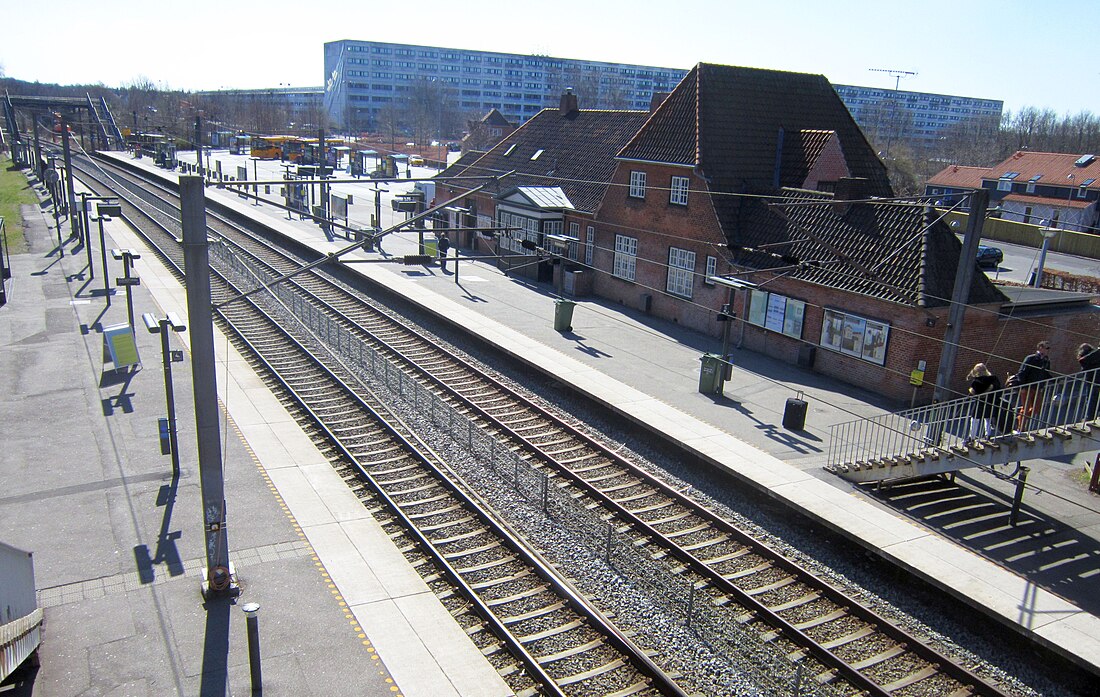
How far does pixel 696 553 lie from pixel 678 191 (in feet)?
61.3

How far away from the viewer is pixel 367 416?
19.8 metres

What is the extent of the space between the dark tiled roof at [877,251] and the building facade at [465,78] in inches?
5510

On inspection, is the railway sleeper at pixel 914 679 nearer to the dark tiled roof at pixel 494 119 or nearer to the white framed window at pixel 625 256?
the white framed window at pixel 625 256

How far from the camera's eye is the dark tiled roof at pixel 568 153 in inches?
1492

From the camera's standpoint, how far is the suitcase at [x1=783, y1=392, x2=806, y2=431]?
1947 centimetres

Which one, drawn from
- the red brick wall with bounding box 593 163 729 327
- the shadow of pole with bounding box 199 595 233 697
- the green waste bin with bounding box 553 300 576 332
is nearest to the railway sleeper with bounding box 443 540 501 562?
the shadow of pole with bounding box 199 595 233 697

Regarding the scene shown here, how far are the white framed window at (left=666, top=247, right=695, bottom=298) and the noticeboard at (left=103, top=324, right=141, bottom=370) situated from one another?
1853 cm

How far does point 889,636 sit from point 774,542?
2911 millimetres

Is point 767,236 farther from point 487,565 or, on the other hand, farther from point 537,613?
point 537,613

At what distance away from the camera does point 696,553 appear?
46.3 feet

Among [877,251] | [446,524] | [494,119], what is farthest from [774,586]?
[494,119]

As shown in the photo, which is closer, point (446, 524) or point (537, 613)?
point (537, 613)

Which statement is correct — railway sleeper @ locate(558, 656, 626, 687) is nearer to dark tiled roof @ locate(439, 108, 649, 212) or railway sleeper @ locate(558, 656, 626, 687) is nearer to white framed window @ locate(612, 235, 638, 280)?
white framed window @ locate(612, 235, 638, 280)

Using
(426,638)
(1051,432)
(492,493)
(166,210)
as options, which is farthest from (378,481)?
(166,210)
